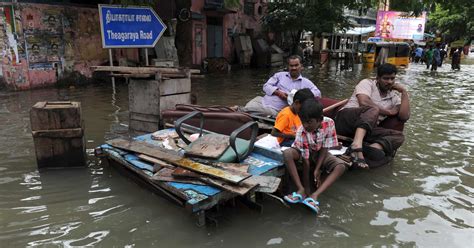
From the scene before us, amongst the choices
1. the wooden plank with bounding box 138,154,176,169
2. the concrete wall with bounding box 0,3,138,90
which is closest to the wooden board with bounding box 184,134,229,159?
the wooden plank with bounding box 138,154,176,169

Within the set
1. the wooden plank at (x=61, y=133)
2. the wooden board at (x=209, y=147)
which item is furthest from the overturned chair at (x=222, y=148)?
Answer: the wooden plank at (x=61, y=133)

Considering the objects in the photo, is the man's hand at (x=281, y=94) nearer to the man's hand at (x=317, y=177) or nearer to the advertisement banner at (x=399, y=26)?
the man's hand at (x=317, y=177)

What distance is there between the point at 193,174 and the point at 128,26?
14.3 feet

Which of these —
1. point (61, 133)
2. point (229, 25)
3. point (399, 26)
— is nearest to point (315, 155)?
point (61, 133)

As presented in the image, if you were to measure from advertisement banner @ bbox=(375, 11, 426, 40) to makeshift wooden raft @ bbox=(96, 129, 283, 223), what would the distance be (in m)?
27.8

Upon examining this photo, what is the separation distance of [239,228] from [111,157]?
191cm

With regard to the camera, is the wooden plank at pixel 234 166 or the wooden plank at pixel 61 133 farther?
the wooden plank at pixel 61 133

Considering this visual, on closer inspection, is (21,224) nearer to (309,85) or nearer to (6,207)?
(6,207)

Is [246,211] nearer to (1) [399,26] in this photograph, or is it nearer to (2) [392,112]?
(2) [392,112]

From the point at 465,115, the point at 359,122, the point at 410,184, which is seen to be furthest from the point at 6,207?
the point at 465,115

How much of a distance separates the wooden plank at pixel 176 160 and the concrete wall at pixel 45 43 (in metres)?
7.77

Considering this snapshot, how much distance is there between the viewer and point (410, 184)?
14.8 ft

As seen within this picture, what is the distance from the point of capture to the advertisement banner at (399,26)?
91.8ft

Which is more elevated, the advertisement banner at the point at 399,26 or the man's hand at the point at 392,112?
the advertisement banner at the point at 399,26
